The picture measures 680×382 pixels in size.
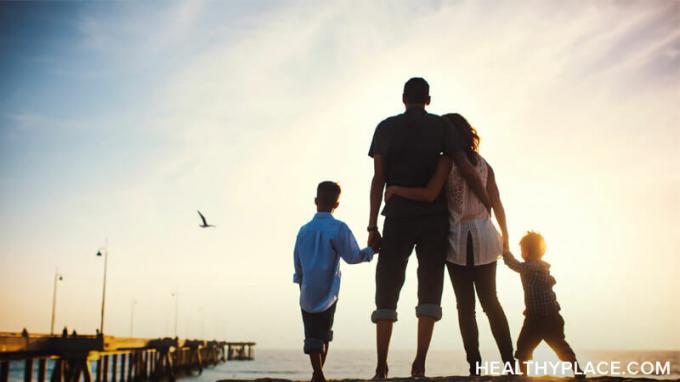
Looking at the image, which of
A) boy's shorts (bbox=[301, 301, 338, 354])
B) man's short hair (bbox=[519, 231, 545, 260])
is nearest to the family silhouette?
boy's shorts (bbox=[301, 301, 338, 354])

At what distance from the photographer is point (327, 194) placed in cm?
494

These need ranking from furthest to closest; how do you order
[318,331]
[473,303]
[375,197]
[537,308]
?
[537,308]
[473,303]
[375,197]
[318,331]

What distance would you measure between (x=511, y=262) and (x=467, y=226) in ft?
2.02

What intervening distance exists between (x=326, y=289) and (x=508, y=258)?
1.58 meters

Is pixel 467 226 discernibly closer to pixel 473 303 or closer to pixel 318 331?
pixel 473 303

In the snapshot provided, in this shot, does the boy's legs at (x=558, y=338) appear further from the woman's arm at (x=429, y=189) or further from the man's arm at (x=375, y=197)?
the man's arm at (x=375, y=197)

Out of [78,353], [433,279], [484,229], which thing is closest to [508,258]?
[484,229]

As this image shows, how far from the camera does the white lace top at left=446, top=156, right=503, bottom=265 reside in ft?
15.9

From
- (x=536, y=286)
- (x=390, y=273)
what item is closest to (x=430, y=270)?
(x=390, y=273)

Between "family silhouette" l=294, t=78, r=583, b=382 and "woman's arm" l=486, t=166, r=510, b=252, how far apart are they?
0.01 metres

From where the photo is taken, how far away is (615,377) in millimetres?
4027

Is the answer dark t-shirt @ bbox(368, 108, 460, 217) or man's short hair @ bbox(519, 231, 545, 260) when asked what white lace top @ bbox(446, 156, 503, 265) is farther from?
man's short hair @ bbox(519, 231, 545, 260)

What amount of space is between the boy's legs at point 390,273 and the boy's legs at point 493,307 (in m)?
0.63

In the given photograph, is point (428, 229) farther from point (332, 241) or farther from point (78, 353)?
point (78, 353)
